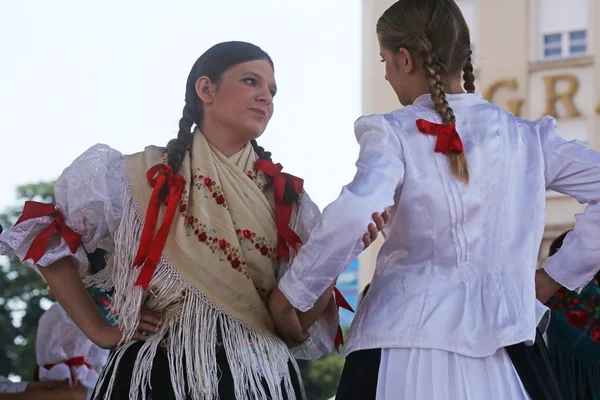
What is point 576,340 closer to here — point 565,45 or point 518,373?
point 518,373

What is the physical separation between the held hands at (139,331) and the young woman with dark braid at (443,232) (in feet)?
0.97

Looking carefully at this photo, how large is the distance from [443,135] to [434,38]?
243mm

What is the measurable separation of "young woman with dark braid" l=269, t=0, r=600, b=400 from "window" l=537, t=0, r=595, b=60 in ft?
44.2

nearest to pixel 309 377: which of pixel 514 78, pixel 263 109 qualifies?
pixel 514 78

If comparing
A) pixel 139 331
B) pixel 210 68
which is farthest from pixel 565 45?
pixel 139 331

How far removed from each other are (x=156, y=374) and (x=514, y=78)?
13712 mm

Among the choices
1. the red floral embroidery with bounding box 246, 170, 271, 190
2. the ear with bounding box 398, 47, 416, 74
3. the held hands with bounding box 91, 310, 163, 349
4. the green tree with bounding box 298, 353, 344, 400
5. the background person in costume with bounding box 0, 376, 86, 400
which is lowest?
the green tree with bounding box 298, 353, 344, 400

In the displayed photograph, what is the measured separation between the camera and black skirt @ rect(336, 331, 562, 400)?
2.22m

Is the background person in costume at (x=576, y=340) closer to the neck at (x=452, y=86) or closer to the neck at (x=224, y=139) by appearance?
the neck at (x=452, y=86)

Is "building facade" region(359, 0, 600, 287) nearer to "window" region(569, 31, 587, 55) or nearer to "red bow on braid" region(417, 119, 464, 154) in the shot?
"window" region(569, 31, 587, 55)

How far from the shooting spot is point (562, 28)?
15.6 metres

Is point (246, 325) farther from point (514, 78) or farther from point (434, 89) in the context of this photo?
point (514, 78)

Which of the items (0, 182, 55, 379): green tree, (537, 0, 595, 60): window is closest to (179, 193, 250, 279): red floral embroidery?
(0, 182, 55, 379): green tree

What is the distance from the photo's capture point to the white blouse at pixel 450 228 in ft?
7.13
